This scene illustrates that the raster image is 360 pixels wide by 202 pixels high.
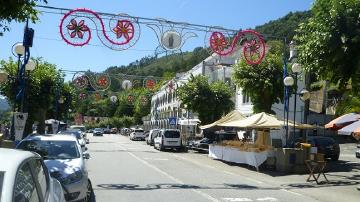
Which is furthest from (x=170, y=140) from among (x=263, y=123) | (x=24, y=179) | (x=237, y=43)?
(x=24, y=179)

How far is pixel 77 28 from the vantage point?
58.7 feet

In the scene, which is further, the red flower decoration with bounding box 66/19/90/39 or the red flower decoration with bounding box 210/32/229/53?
the red flower decoration with bounding box 210/32/229/53

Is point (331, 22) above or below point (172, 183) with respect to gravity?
above

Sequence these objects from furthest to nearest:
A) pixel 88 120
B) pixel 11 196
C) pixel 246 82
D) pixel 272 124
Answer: pixel 88 120 → pixel 246 82 → pixel 272 124 → pixel 11 196

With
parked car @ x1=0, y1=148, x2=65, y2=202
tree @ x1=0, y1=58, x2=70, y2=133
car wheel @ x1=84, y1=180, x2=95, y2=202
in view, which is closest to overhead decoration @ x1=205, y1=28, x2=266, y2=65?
car wheel @ x1=84, y1=180, x2=95, y2=202

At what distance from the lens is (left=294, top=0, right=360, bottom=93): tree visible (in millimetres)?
17703

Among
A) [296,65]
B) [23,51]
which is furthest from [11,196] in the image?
[296,65]

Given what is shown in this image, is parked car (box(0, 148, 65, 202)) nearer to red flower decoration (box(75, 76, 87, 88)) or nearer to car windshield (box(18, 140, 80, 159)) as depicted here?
car windshield (box(18, 140, 80, 159))

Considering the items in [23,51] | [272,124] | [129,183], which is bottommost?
[129,183]

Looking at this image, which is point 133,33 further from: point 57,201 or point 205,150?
point 205,150

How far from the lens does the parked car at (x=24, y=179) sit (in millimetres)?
4004

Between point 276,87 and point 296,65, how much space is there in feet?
45.7

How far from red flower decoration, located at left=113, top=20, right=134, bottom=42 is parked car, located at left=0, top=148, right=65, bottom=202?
1285 cm

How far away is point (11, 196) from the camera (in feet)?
12.6
